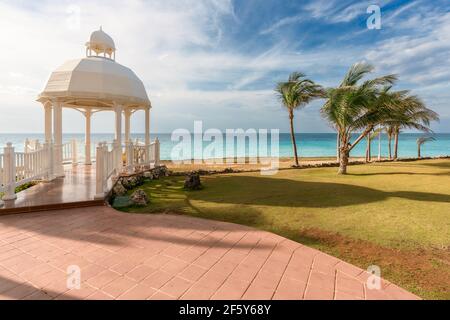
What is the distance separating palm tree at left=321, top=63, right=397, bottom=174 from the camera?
36.7 feet

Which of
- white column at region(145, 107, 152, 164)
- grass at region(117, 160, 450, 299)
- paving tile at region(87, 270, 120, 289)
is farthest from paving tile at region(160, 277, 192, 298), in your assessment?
white column at region(145, 107, 152, 164)

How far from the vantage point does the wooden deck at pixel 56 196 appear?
584 centimetres

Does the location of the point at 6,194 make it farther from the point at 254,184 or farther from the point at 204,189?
the point at 254,184

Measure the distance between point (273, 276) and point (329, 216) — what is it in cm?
294

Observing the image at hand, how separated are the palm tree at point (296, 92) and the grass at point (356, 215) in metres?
9.36

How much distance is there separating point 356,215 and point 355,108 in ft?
24.6

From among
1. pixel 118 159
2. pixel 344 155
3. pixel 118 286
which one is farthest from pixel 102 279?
pixel 344 155

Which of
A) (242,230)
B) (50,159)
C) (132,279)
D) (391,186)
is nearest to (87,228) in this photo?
(132,279)

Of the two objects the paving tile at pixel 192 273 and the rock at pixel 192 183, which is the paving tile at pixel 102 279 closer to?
the paving tile at pixel 192 273

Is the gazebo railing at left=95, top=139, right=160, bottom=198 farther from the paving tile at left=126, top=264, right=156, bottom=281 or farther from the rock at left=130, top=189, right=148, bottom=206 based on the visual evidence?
the paving tile at left=126, top=264, right=156, bottom=281

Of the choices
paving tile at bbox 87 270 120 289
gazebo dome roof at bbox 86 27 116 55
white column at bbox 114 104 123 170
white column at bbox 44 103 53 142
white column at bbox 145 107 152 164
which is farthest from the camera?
white column at bbox 145 107 152 164

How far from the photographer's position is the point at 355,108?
1123 centimetres

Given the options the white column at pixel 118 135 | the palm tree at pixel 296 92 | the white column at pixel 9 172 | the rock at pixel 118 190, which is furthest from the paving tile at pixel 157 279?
the palm tree at pixel 296 92

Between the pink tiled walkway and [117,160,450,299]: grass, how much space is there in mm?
490
